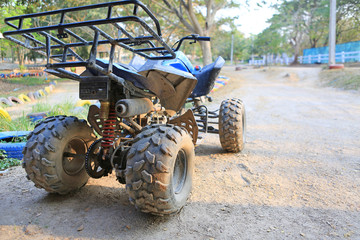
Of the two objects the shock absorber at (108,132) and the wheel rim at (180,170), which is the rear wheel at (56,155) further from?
the wheel rim at (180,170)

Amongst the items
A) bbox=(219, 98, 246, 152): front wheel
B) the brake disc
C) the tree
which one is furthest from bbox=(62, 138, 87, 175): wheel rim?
the tree

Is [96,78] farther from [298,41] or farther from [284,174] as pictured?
[298,41]

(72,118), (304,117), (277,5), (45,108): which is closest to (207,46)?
(304,117)

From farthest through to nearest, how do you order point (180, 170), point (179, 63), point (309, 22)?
1. point (309, 22)
2. point (179, 63)
3. point (180, 170)

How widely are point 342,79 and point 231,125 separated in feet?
44.1

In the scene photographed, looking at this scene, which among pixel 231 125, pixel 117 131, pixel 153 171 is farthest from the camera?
pixel 231 125

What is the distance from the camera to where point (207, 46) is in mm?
14836

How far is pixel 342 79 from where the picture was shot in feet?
50.3

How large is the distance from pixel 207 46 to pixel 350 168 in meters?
11.6

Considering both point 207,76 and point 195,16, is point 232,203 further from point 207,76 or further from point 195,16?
point 195,16

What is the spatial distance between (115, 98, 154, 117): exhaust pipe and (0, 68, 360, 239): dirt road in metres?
A: 0.95

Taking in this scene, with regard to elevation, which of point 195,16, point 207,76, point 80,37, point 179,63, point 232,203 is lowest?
point 232,203

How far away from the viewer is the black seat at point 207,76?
4.45m

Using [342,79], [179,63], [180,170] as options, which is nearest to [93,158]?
[180,170]
